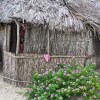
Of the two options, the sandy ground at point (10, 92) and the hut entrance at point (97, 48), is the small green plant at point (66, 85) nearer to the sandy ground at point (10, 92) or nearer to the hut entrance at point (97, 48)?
the sandy ground at point (10, 92)

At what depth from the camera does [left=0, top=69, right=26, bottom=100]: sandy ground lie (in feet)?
20.5

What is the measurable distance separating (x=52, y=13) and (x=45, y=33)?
81 cm

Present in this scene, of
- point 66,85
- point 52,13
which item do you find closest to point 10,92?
point 66,85

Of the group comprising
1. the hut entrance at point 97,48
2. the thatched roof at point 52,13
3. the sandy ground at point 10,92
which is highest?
the thatched roof at point 52,13

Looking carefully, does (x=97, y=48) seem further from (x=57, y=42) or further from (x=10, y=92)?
(x=10, y=92)

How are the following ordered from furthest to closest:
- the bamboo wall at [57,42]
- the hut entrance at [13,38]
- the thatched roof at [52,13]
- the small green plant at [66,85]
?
the hut entrance at [13,38]
the bamboo wall at [57,42]
the thatched roof at [52,13]
the small green plant at [66,85]

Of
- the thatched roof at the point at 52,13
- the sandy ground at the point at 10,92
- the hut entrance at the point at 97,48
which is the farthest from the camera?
the hut entrance at the point at 97,48

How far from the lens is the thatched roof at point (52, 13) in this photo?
22.9ft

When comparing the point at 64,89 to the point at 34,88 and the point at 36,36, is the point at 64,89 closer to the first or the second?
the point at 34,88

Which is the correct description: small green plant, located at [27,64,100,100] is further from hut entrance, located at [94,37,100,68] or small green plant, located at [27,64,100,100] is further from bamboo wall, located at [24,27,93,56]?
hut entrance, located at [94,37,100,68]

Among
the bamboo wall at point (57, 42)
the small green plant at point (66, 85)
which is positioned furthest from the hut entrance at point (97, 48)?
the small green plant at point (66, 85)

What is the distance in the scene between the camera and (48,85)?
221 inches

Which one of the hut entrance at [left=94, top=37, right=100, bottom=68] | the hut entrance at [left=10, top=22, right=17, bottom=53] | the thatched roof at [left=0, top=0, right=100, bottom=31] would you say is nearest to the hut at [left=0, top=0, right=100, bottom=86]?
the thatched roof at [left=0, top=0, right=100, bottom=31]

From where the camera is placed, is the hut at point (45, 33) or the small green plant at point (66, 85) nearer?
the small green plant at point (66, 85)
